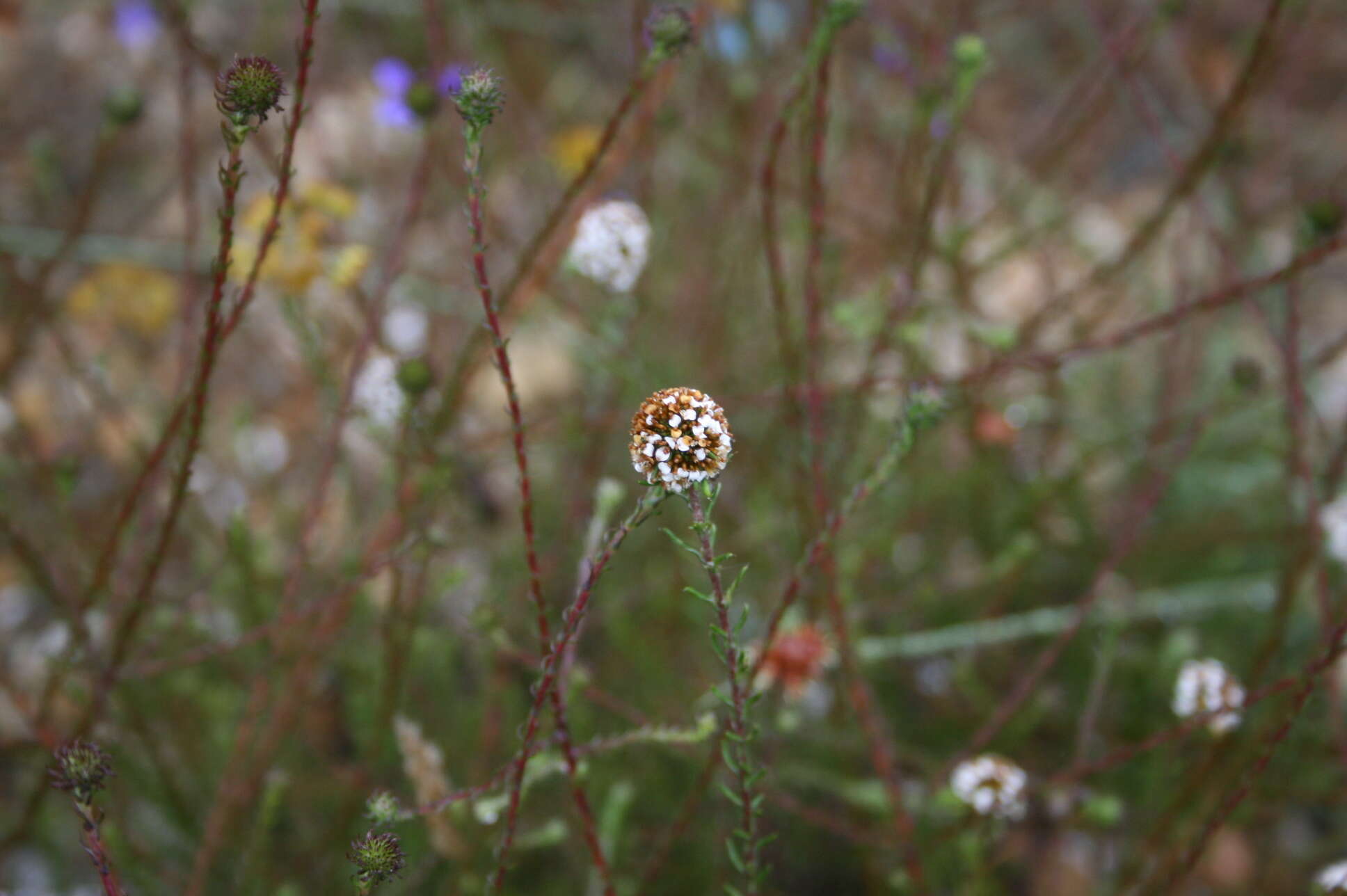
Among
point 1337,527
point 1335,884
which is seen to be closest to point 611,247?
point 1335,884

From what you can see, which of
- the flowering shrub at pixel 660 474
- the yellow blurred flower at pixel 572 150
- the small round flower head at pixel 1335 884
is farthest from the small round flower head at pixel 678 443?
the yellow blurred flower at pixel 572 150

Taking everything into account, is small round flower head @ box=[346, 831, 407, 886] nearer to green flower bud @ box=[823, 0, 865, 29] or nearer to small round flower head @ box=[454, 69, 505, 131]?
small round flower head @ box=[454, 69, 505, 131]

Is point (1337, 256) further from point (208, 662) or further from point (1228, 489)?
point (208, 662)

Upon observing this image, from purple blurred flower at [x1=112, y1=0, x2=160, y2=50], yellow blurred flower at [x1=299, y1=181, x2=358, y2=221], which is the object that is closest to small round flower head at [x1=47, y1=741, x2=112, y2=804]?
yellow blurred flower at [x1=299, y1=181, x2=358, y2=221]

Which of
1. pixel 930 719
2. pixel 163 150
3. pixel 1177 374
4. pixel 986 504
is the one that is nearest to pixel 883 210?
pixel 1177 374

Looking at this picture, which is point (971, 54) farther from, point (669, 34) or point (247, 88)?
point (247, 88)

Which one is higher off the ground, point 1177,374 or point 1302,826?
point 1177,374
